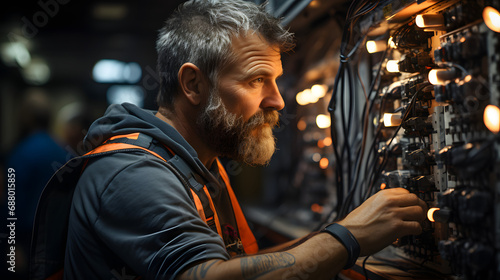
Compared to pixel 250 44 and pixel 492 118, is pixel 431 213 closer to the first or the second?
pixel 492 118

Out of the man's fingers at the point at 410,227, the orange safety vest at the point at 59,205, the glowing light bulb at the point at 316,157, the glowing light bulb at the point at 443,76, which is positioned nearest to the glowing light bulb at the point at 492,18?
the glowing light bulb at the point at 443,76

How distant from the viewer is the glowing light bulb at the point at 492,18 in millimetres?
703

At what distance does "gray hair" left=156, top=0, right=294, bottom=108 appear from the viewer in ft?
3.94

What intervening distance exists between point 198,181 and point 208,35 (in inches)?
19.1

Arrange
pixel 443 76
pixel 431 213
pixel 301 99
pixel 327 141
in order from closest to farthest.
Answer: pixel 443 76
pixel 431 213
pixel 327 141
pixel 301 99

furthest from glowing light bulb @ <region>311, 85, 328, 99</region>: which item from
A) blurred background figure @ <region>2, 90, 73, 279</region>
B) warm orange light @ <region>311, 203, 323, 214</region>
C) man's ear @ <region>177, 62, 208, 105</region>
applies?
blurred background figure @ <region>2, 90, 73, 279</region>

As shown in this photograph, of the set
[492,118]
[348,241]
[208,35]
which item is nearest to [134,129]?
[208,35]

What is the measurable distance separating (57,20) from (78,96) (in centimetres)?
339

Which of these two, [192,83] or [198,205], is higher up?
[192,83]

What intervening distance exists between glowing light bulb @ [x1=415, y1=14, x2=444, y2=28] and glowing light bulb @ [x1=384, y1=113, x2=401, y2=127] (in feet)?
0.89

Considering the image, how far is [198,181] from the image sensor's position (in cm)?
116

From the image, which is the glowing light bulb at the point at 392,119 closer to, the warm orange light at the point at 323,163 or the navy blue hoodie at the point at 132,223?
the navy blue hoodie at the point at 132,223

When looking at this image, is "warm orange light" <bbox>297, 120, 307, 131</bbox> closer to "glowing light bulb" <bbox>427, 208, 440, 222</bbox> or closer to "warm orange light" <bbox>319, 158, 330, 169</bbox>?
"warm orange light" <bbox>319, 158, 330, 169</bbox>

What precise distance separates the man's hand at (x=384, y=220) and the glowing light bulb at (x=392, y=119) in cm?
23
